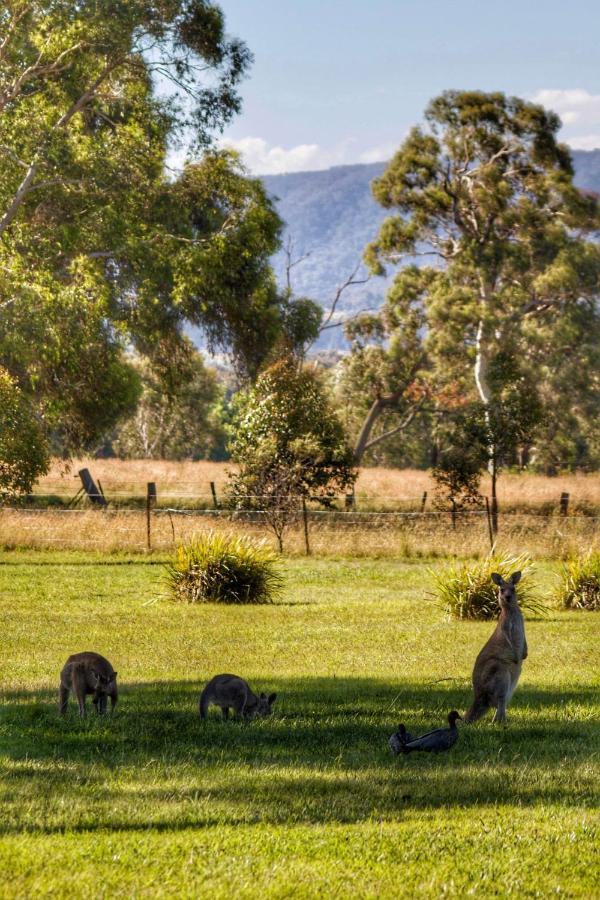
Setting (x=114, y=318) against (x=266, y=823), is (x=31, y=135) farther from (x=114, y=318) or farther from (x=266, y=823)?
(x=266, y=823)

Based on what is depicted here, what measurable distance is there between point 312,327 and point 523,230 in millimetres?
14962

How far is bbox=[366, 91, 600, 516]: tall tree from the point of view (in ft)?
175

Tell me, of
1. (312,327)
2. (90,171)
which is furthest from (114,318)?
(312,327)

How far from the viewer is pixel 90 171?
30.7m

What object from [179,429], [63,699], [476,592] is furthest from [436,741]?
[179,429]

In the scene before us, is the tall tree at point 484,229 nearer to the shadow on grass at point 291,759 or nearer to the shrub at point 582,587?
the shrub at point 582,587

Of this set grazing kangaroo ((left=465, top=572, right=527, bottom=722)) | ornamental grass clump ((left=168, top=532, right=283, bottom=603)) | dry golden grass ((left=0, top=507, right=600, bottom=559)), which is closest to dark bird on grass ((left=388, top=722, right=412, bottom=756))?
grazing kangaroo ((left=465, top=572, right=527, bottom=722))

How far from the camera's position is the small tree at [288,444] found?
32.3 meters

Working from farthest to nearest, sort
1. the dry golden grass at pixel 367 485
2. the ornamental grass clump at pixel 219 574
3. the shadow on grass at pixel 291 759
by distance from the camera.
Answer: the dry golden grass at pixel 367 485 → the ornamental grass clump at pixel 219 574 → the shadow on grass at pixel 291 759

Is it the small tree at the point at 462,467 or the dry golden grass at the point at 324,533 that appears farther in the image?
the small tree at the point at 462,467

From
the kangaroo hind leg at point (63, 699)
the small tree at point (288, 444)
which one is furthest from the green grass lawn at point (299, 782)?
the small tree at point (288, 444)

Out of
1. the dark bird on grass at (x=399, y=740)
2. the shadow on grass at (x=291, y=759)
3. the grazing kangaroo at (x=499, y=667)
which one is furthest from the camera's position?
the grazing kangaroo at (x=499, y=667)

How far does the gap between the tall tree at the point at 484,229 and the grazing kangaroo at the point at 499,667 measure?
1698 inches

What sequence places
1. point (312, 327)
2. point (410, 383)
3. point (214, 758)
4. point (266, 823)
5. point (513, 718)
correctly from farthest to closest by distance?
point (410, 383) → point (312, 327) → point (513, 718) → point (214, 758) → point (266, 823)
